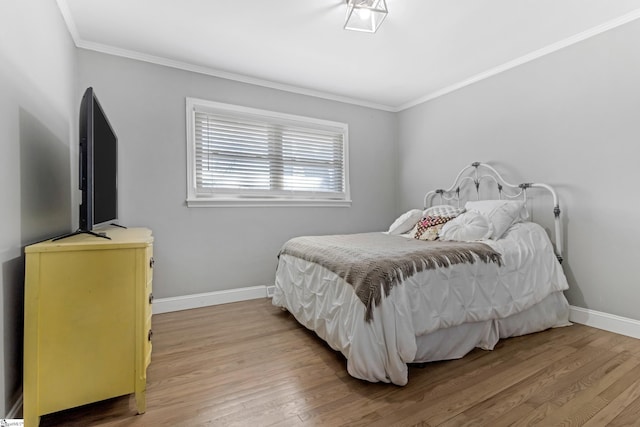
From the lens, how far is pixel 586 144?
2514 millimetres

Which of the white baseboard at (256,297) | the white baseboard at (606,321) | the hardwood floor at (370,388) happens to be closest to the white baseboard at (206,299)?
the white baseboard at (256,297)

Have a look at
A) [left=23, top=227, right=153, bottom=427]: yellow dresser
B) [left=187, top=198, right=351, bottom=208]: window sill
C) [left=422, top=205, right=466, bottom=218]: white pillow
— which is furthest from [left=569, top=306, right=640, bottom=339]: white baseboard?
[left=23, top=227, right=153, bottom=427]: yellow dresser

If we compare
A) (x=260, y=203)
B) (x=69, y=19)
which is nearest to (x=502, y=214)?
(x=260, y=203)

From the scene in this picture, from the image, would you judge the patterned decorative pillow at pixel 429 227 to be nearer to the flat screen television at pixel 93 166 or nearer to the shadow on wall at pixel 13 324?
the flat screen television at pixel 93 166

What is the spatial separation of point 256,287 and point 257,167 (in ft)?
4.27

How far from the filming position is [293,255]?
8.73ft

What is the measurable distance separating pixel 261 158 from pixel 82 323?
238 centimetres

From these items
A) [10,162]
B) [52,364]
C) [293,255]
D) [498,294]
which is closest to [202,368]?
[52,364]

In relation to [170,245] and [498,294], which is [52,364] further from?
[498,294]

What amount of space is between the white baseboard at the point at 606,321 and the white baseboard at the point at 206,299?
2.83 m

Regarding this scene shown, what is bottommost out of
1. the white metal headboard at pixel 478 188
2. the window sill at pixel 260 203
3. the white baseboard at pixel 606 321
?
the white baseboard at pixel 606 321

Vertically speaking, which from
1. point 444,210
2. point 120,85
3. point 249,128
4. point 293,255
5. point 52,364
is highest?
point 120,85

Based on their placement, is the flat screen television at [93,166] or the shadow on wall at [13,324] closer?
the shadow on wall at [13,324]

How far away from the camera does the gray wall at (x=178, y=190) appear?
2758mm
